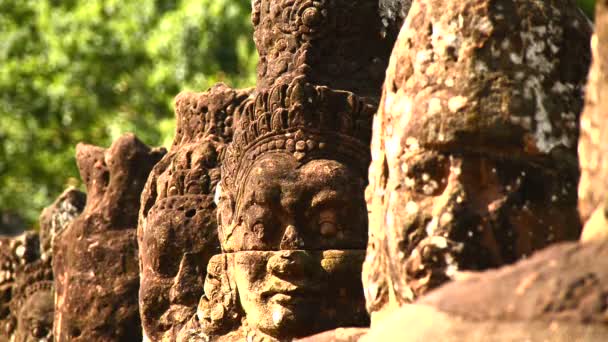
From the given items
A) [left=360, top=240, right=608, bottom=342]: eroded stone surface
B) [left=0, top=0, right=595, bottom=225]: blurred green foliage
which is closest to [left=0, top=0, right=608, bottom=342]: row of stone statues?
[left=360, top=240, right=608, bottom=342]: eroded stone surface

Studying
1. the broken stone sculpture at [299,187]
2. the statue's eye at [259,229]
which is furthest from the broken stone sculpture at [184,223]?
the statue's eye at [259,229]

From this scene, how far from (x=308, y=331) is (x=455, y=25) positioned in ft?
8.88

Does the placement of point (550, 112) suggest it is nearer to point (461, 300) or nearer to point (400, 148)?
point (400, 148)

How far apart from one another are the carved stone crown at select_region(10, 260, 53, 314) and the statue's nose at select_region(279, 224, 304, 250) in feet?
17.3

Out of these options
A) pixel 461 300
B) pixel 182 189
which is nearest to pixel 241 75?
pixel 182 189

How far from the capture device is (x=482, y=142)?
20.1ft

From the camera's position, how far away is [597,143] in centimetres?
503

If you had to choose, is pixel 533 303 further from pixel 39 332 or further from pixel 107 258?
pixel 39 332

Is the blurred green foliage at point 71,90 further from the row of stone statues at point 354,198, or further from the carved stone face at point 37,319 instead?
the row of stone statues at point 354,198

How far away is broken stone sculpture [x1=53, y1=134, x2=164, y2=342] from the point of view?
11.6 m

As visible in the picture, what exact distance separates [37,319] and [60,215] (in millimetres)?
846

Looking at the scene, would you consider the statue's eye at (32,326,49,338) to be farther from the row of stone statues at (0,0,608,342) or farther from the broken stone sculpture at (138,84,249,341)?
the broken stone sculpture at (138,84,249,341)

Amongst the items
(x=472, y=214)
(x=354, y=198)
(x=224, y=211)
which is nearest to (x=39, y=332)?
(x=224, y=211)

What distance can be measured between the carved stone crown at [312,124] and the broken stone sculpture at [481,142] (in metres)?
2.45
